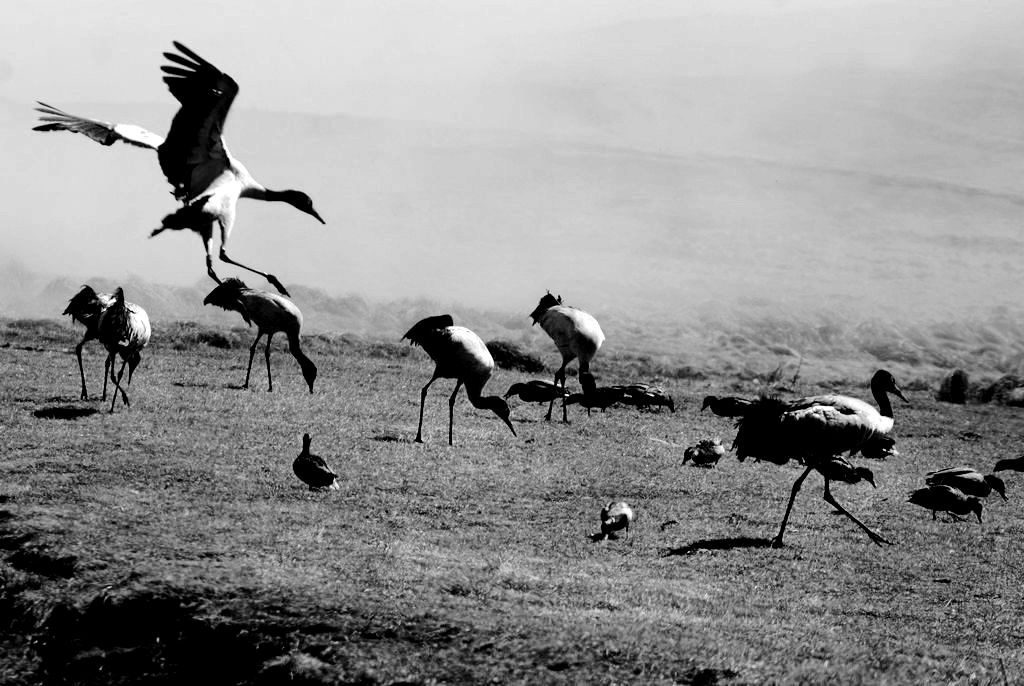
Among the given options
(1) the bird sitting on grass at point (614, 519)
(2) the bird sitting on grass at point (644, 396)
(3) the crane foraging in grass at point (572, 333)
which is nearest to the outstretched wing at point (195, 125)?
(1) the bird sitting on grass at point (614, 519)

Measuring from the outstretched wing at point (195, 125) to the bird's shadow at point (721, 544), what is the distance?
633 cm

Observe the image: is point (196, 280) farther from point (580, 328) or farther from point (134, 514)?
point (134, 514)

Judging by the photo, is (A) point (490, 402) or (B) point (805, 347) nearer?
(A) point (490, 402)

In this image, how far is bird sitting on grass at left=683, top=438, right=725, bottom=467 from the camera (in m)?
15.5

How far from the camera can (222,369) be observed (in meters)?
20.2

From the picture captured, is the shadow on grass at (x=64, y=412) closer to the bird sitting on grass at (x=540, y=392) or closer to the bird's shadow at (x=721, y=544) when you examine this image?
the bird sitting on grass at (x=540, y=392)

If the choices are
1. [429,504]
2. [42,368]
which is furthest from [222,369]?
[429,504]

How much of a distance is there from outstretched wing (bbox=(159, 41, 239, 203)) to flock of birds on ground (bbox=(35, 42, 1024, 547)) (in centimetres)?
1

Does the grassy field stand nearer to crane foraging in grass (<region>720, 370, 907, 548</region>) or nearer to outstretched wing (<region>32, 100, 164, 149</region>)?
crane foraging in grass (<region>720, 370, 907, 548</region>)

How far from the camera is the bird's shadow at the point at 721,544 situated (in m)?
11.4

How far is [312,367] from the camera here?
16281 millimetres

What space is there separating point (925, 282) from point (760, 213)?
13.4 m

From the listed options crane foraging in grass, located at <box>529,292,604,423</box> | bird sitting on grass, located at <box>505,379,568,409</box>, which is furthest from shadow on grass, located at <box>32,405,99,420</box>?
crane foraging in grass, located at <box>529,292,604,423</box>

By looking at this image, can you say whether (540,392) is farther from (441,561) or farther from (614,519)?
(441,561)
